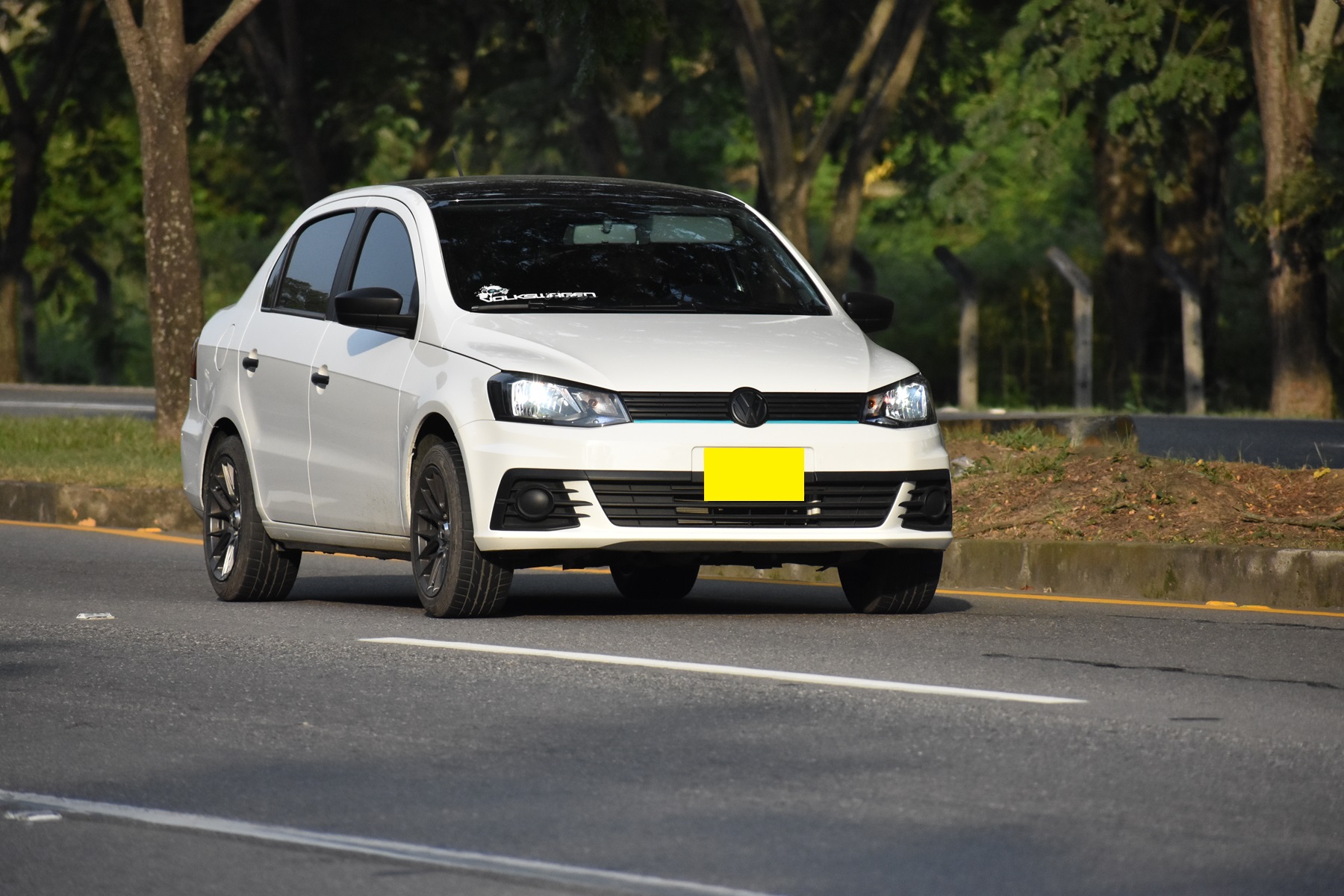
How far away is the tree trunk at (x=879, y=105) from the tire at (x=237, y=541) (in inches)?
610

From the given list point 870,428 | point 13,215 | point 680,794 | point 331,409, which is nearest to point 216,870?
point 680,794

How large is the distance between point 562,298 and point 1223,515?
365 cm

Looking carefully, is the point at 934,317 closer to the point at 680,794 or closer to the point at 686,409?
the point at 686,409

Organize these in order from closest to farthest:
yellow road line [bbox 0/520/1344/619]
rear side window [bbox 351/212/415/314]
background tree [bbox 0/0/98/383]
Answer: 1. rear side window [bbox 351/212/415/314]
2. yellow road line [bbox 0/520/1344/619]
3. background tree [bbox 0/0/98/383]

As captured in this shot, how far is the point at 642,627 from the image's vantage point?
839 centimetres

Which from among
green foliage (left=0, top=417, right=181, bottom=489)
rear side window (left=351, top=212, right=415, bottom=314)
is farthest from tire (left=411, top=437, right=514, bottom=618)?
green foliage (left=0, top=417, right=181, bottom=489)

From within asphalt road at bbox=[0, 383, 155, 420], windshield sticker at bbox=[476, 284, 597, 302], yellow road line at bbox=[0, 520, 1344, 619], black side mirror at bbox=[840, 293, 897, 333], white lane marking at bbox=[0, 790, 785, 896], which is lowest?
asphalt road at bbox=[0, 383, 155, 420]

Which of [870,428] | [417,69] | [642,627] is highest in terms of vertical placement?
[417,69]

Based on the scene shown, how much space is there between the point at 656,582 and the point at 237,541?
1.85 metres

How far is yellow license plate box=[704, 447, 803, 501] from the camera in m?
8.09

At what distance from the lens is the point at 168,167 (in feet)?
59.2

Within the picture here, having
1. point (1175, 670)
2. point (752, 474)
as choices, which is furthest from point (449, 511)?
point (1175, 670)

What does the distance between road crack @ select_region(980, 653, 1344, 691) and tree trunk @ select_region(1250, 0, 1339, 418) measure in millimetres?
17071

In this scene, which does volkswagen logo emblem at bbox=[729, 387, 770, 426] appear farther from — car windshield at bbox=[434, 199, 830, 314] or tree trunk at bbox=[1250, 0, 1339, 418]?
tree trunk at bbox=[1250, 0, 1339, 418]
